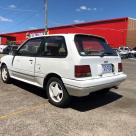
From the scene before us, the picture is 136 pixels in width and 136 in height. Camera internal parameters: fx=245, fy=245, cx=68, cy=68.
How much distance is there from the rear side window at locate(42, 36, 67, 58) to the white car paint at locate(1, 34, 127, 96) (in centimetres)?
11

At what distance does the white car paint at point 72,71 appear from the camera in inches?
208

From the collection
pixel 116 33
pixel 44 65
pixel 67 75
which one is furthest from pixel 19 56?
pixel 116 33

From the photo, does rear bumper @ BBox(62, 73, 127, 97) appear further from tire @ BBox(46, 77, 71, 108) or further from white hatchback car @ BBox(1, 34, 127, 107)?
tire @ BBox(46, 77, 71, 108)

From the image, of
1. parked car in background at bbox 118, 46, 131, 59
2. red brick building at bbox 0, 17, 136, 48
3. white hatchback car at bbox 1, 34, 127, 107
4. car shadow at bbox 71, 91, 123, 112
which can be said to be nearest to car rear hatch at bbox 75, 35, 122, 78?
white hatchback car at bbox 1, 34, 127, 107

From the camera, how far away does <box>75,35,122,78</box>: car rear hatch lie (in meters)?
5.34

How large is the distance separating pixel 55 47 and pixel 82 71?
106 cm

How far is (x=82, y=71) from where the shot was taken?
5.30 m

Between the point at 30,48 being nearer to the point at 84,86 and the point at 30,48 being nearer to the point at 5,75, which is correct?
the point at 5,75

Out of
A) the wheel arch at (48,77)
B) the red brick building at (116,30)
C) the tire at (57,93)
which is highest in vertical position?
the red brick building at (116,30)

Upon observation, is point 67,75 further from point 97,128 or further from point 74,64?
point 97,128

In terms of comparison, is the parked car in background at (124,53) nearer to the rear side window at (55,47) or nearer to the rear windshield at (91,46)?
the rear windshield at (91,46)

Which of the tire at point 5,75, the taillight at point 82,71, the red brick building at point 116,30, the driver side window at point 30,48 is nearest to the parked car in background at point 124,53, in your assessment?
the red brick building at point 116,30

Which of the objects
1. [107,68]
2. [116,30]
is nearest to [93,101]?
[107,68]

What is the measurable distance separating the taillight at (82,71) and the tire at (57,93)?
55 centimetres
